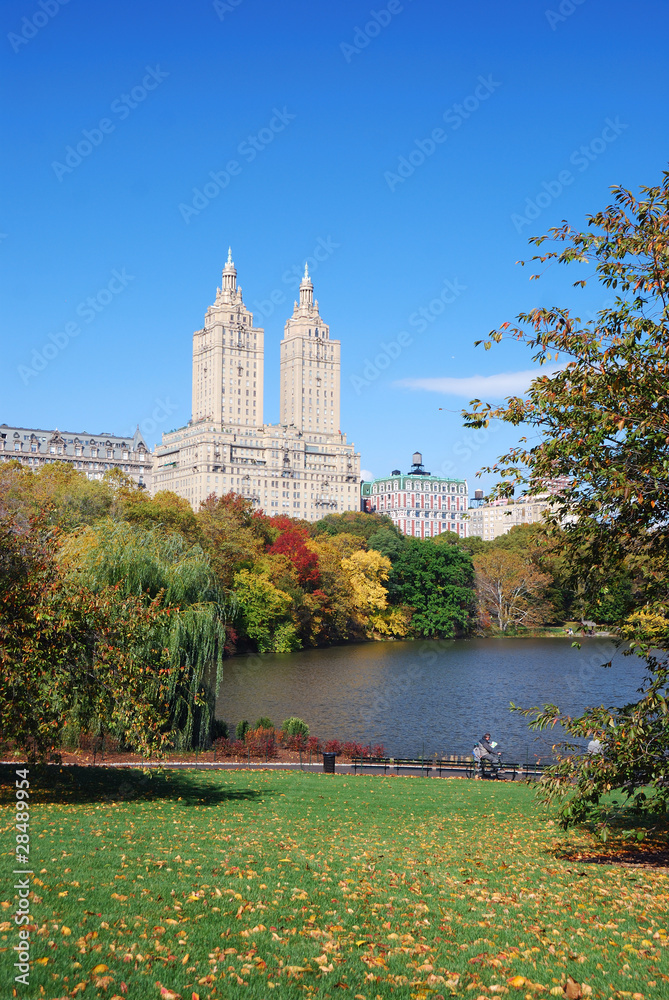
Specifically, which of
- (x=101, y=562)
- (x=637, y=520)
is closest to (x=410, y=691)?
(x=101, y=562)

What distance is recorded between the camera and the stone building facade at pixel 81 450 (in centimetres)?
17062

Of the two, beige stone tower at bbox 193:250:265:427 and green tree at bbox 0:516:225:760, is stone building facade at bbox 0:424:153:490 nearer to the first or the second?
beige stone tower at bbox 193:250:265:427

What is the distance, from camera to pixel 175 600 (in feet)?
104

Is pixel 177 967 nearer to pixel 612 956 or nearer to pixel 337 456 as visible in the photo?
pixel 612 956

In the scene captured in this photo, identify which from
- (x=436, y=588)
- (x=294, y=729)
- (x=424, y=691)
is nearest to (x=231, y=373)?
(x=436, y=588)

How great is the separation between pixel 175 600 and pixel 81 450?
15744 centimetres

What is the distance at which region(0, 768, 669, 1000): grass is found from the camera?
288 inches

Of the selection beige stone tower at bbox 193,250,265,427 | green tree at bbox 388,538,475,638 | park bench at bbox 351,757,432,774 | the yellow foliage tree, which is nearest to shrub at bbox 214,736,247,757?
park bench at bbox 351,757,432,774

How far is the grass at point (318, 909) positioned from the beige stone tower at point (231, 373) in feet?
580

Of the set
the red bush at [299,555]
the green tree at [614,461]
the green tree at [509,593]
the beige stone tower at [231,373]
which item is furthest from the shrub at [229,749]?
the beige stone tower at [231,373]

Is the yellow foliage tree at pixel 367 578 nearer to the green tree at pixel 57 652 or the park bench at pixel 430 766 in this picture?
the park bench at pixel 430 766

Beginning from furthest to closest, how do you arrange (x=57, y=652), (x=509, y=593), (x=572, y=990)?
1. (x=509, y=593)
2. (x=57, y=652)
3. (x=572, y=990)

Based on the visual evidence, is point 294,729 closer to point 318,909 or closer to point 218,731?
point 218,731

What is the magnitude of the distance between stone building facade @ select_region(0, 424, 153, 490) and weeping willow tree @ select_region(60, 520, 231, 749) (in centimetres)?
13952
